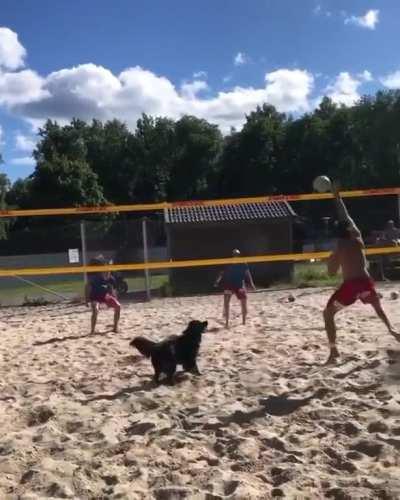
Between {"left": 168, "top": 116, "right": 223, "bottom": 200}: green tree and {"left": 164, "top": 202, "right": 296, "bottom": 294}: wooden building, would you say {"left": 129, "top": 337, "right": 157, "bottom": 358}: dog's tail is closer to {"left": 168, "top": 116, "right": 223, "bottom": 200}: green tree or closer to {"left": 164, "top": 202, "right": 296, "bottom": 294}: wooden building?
{"left": 164, "top": 202, "right": 296, "bottom": 294}: wooden building

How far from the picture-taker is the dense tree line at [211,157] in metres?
37.5

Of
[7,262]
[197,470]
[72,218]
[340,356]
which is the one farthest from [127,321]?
[72,218]

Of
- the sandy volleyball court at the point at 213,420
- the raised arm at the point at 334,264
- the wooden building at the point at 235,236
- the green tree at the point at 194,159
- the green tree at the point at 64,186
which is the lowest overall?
the sandy volleyball court at the point at 213,420

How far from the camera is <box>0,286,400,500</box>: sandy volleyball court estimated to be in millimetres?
3641

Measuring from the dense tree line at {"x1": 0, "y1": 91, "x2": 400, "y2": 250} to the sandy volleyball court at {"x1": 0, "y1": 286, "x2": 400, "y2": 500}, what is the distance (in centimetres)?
2971

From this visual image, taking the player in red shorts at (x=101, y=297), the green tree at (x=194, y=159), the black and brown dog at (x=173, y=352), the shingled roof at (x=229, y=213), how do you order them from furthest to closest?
the green tree at (x=194, y=159) → the shingled roof at (x=229, y=213) → the player in red shorts at (x=101, y=297) → the black and brown dog at (x=173, y=352)

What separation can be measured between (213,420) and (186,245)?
41.2 ft

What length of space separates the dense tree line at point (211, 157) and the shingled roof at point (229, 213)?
19.1 m

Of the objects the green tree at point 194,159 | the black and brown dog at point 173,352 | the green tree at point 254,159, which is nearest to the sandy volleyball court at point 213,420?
the black and brown dog at point 173,352

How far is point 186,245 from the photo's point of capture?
56.6ft

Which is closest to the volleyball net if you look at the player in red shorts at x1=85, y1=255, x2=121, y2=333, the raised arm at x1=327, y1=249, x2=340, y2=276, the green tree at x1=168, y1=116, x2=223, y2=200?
the player in red shorts at x1=85, y1=255, x2=121, y2=333

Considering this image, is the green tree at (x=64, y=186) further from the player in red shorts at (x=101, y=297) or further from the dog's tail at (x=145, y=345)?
the dog's tail at (x=145, y=345)

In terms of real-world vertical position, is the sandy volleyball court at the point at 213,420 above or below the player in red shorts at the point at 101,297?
below

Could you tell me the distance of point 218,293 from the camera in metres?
15.2
